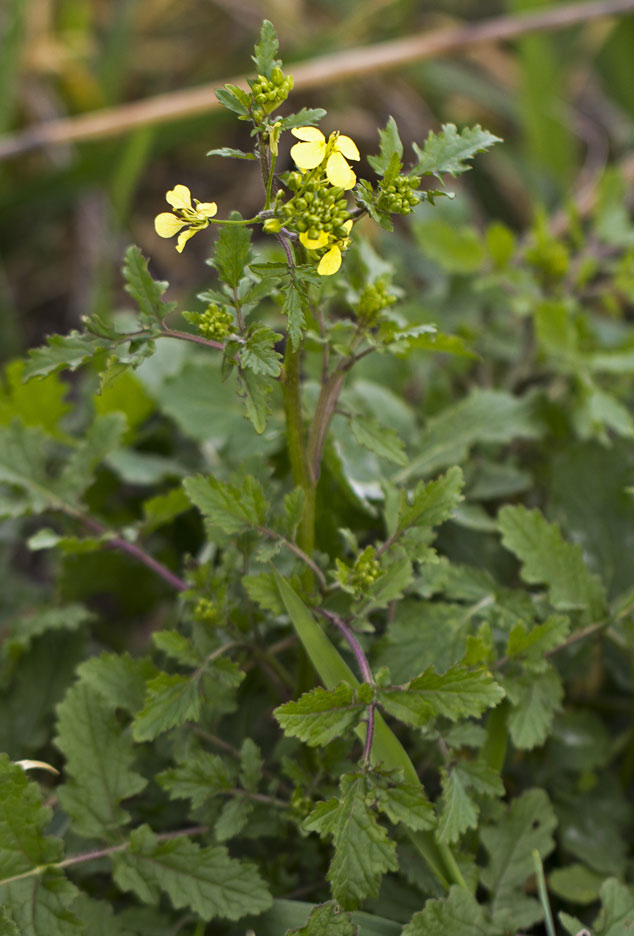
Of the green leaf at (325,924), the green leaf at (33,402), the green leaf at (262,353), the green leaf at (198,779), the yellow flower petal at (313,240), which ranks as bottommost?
the green leaf at (325,924)

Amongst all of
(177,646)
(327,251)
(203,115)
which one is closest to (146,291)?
(327,251)

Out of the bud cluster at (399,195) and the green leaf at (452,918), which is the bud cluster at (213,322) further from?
the green leaf at (452,918)

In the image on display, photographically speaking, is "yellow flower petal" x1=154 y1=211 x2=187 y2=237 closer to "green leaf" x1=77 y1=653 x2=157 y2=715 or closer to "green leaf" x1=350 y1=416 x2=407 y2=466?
"green leaf" x1=350 y1=416 x2=407 y2=466

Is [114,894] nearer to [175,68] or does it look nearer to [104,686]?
[104,686]

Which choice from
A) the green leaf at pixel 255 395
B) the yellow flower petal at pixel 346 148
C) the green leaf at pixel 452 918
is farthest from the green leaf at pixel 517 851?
the yellow flower petal at pixel 346 148

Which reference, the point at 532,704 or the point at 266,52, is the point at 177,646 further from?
the point at 266,52

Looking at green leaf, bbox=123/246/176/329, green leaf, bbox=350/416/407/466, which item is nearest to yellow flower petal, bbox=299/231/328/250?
green leaf, bbox=123/246/176/329
